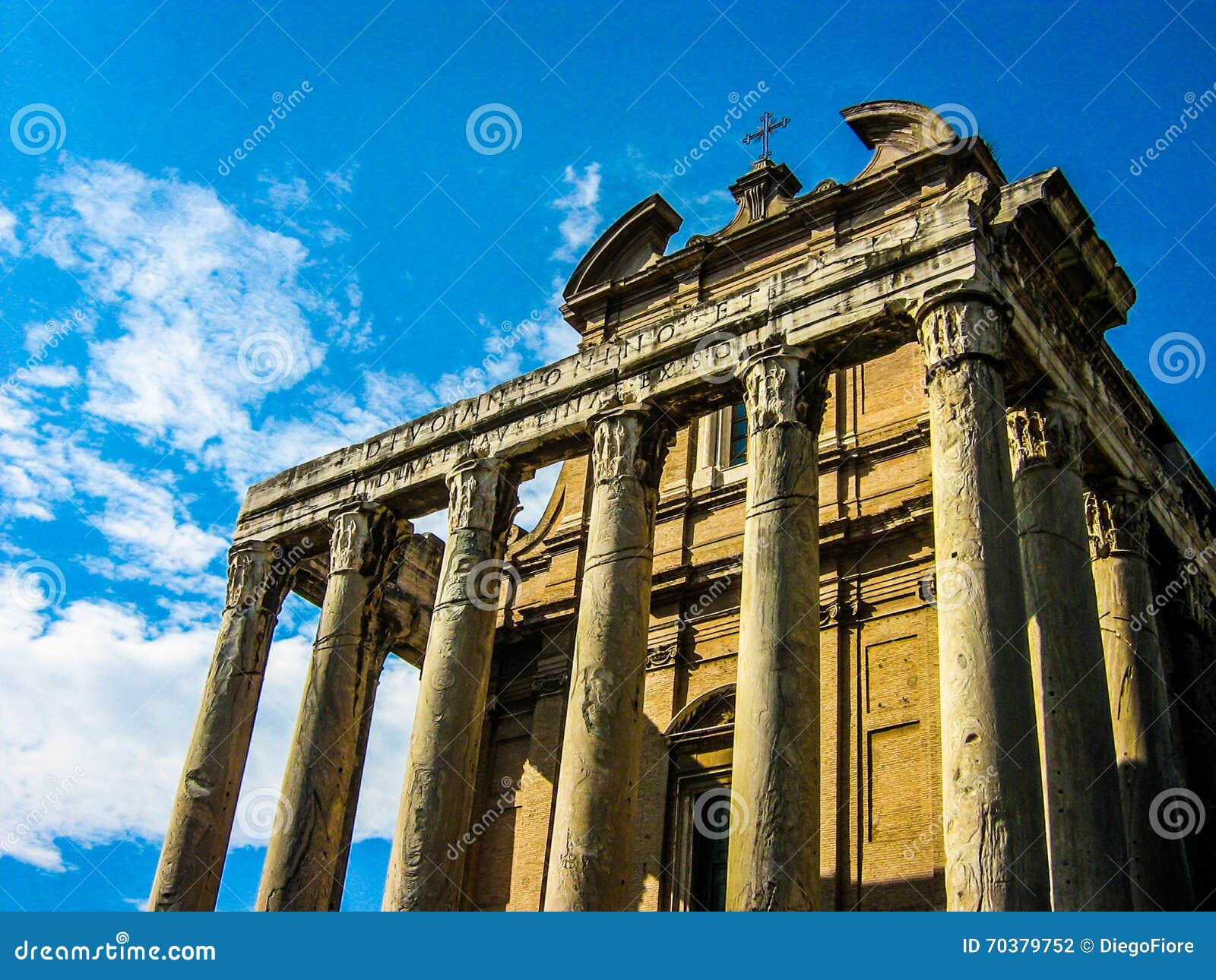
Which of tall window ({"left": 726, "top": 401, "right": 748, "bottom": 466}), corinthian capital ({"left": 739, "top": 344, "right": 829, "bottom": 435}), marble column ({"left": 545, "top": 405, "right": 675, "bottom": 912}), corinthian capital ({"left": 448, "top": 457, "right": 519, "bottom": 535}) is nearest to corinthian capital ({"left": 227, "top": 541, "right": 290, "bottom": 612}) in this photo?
corinthian capital ({"left": 448, "top": 457, "right": 519, "bottom": 535})

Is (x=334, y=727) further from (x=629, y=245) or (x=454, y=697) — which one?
(x=629, y=245)

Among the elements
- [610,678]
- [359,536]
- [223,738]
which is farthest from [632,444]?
[223,738]

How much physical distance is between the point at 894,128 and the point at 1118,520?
381 inches

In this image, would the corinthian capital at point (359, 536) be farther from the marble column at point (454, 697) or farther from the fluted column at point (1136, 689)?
the fluted column at point (1136, 689)

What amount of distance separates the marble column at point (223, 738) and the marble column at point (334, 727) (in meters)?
1.64

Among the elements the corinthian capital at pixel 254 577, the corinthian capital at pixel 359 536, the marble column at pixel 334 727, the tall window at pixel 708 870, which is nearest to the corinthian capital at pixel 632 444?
the corinthian capital at pixel 359 536

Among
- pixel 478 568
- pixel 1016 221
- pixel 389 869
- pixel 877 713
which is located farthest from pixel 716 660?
pixel 1016 221

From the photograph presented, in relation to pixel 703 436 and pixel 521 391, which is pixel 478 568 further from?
pixel 703 436

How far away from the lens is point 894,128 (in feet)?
81.7

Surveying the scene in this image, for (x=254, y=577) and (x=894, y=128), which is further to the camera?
(x=894, y=128)

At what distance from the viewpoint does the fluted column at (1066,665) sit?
14.4 metres

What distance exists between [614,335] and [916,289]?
11.3 metres

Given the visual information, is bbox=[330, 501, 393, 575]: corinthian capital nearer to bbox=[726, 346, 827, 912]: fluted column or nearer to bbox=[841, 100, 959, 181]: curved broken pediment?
bbox=[726, 346, 827, 912]: fluted column

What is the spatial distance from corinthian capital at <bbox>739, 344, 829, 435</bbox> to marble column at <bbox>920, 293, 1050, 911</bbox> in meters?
1.62
